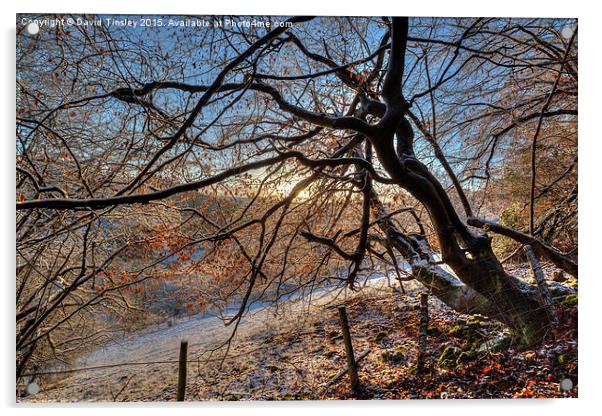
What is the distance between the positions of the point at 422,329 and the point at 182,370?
142 centimetres

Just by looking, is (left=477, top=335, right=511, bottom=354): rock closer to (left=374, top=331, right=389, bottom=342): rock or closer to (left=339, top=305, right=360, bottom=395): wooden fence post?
(left=374, top=331, right=389, bottom=342): rock

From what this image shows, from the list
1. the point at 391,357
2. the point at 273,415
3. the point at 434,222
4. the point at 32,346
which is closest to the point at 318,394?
the point at 273,415

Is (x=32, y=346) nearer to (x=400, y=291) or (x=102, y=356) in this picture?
(x=102, y=356)


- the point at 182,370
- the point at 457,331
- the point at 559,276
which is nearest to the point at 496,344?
the point at 457,331

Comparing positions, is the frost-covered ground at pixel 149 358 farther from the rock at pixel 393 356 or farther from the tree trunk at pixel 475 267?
the tree trunk at pixel 475 267

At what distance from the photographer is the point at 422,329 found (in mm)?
1923

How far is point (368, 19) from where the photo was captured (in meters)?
1.84

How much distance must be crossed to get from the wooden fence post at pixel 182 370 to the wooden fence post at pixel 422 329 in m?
1.34

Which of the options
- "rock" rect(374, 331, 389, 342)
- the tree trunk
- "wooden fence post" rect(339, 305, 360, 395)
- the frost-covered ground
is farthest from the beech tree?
"rock" rect(374, 331, 389, 342)

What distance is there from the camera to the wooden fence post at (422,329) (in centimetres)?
187

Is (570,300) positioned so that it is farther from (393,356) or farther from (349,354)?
(349,354)

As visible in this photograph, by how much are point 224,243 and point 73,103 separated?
115 centimetres

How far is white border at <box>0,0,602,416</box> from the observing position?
68.8 inches

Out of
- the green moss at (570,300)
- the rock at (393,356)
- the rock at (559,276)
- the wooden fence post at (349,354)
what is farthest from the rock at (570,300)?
the wooden fence post at (349,354)
